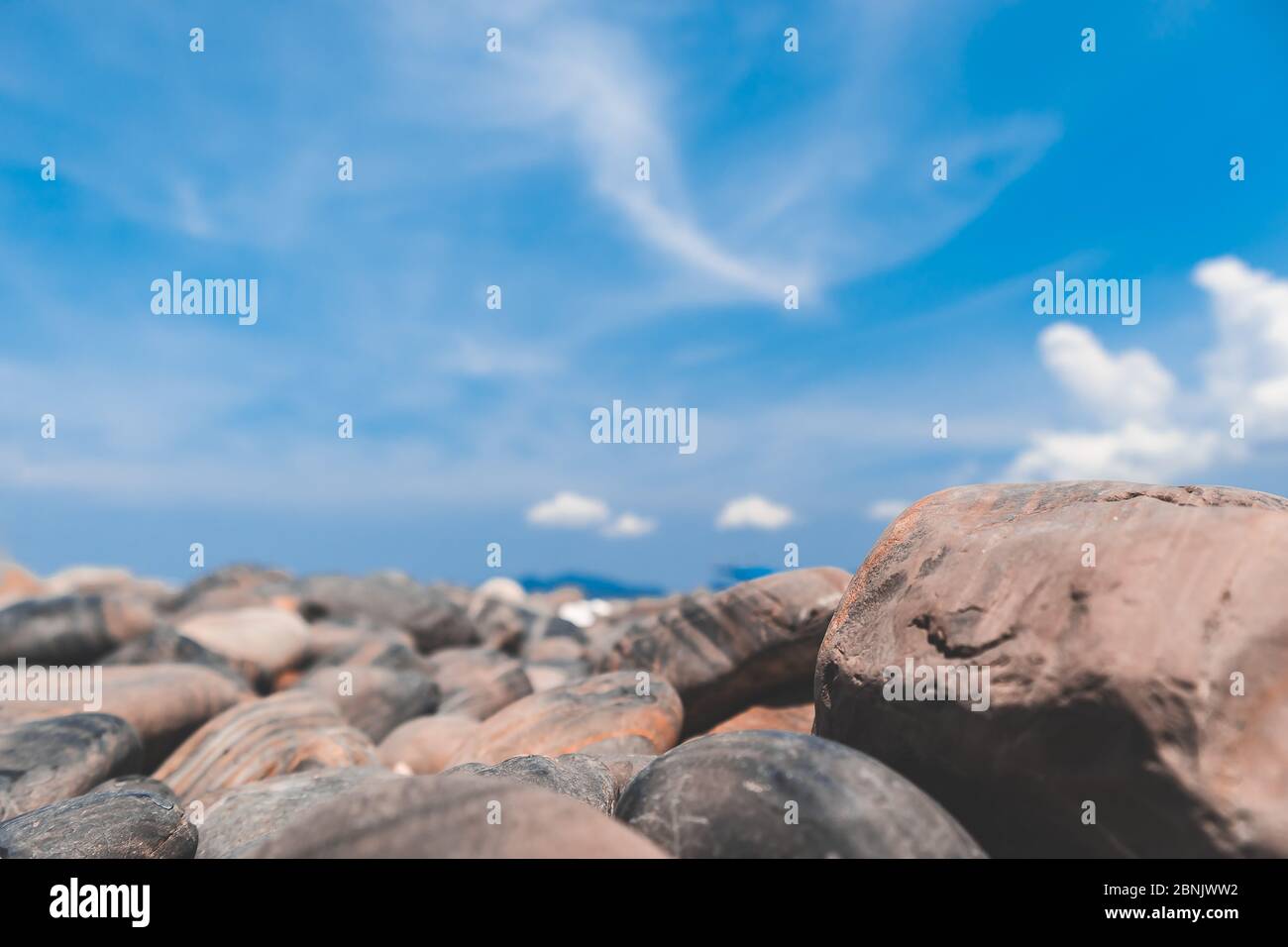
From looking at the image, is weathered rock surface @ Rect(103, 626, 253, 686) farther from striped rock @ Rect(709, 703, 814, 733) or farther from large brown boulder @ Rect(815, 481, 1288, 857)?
large brown boulder @ Rect(815, 481, 1288, 857)

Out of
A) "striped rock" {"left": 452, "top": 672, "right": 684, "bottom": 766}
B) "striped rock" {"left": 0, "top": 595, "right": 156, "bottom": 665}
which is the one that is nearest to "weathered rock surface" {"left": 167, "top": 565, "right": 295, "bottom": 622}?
"striped rock" {"left": 0, "top": 595, "right": 156, "bottom": 665}

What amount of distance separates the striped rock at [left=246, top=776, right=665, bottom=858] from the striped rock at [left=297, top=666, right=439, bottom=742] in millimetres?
4835

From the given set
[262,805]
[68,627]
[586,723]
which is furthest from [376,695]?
[68,627]

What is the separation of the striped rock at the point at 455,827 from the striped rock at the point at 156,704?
4.28 meters

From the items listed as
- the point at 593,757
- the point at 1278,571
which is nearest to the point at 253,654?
the point at 593,757

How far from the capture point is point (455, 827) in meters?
2.06

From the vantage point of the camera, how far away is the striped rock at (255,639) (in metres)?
8.65

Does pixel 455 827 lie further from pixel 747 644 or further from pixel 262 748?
pixel 262 748

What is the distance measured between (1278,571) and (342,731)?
16.0 feet

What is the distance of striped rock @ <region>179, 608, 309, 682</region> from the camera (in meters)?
8.65

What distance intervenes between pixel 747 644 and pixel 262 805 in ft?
9.09
